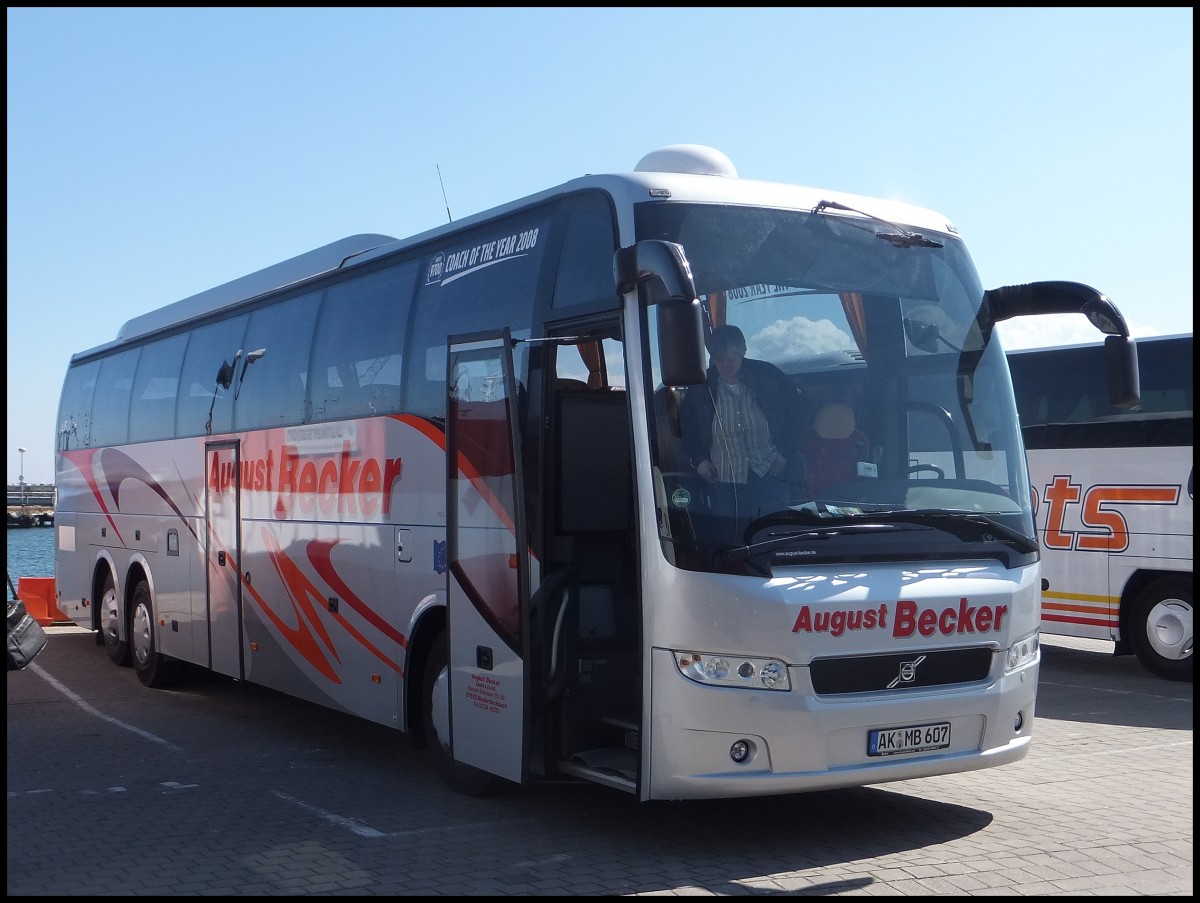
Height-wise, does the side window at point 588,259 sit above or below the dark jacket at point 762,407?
above

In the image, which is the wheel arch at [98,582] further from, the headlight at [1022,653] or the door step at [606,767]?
the headlight at [1022,653]

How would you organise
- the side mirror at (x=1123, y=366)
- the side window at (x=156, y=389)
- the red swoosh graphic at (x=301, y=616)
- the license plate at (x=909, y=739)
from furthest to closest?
the side window at (x=156, y=389) → the red swoosh graphic at (x=301, y=616) → the side mirror at (x=1123, y=366) → the license plate at (x=909, y=739)

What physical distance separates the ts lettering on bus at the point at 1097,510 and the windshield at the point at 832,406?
7.42 metres

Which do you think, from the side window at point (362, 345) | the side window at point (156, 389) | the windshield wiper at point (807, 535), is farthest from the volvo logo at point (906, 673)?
the side window at point (156, 389)

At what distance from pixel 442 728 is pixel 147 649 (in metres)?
6.65

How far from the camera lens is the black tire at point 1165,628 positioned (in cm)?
1420

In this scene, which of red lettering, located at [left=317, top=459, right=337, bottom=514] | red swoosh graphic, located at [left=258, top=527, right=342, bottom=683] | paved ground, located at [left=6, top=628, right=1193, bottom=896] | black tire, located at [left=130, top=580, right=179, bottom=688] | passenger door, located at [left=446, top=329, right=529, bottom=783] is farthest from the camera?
black tire, located at [left=130, top=580, right=179, bottom=688]

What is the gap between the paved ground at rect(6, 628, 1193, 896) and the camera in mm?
6480

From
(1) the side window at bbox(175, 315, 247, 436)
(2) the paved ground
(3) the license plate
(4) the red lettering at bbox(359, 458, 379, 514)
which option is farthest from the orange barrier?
(3) the license plate

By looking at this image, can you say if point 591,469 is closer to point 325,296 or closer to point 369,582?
point 369,582

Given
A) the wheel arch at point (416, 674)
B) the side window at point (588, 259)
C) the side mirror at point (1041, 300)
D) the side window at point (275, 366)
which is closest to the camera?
the side window at point (588, 259)

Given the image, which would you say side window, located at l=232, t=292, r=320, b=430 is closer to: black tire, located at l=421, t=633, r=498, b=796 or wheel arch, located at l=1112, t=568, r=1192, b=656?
black tire, located at l=421, t=633, r=498, b=796

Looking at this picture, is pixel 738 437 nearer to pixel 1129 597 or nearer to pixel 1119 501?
pixel 1119 501

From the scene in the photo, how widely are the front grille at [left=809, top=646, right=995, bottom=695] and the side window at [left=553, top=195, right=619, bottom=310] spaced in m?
2.20
